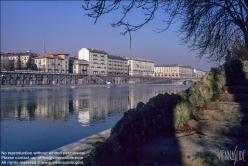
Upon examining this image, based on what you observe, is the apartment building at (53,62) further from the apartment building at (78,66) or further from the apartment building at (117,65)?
the apartment building at (117,65)

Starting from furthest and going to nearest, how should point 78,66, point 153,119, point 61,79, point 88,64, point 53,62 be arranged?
point 88,64
point 78,66
point 53,62
point 61,79
point 153,119

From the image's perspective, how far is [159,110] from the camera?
4.59 m

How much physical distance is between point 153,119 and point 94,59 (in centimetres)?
13556

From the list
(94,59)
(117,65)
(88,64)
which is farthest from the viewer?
(117,65)

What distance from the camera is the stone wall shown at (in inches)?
138

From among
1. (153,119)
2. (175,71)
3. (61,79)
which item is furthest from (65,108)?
(175,71)

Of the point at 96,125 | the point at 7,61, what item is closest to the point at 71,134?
the point at 96,125

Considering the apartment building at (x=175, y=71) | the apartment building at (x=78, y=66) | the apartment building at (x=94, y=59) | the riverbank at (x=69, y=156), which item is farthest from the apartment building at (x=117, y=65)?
the riverbank at (x=69, y=156)

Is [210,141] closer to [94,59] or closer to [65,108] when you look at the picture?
[65,108]

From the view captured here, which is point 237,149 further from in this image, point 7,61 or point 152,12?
point 7,61

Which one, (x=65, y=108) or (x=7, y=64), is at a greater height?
(x=7, y=64)

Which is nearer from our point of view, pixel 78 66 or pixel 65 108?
pixel 65 108

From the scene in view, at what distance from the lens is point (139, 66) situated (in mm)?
166625

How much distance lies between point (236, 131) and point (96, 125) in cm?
Answer: 1379
